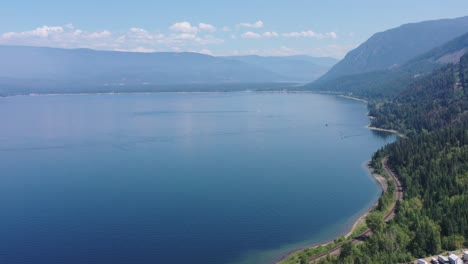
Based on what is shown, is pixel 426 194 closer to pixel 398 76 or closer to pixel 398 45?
pixel 398 76

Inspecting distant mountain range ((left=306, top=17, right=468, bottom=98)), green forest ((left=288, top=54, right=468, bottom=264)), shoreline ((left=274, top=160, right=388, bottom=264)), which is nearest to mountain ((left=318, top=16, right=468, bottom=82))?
distant mountain range ((left=306, top=17, right=468, bottom=98))

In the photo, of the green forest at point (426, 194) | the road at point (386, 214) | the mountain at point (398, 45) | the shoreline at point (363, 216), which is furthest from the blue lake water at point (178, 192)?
the mountain at point (398, 45)

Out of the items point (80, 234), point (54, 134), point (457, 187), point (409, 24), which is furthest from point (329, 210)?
point (409, 24)

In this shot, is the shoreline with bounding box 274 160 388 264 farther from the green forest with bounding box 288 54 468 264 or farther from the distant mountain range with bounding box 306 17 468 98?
the distant mountain range with bounding box 306 17 468 98

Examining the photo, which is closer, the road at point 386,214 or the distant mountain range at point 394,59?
the road at point 386,214

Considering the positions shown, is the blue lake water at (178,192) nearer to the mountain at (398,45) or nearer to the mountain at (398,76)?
the mountain at (398,76)

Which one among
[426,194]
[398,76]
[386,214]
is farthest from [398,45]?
[386,214]

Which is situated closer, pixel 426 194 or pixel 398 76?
pixel 426 194

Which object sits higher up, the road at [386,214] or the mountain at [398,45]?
the mountain at [398,45]
